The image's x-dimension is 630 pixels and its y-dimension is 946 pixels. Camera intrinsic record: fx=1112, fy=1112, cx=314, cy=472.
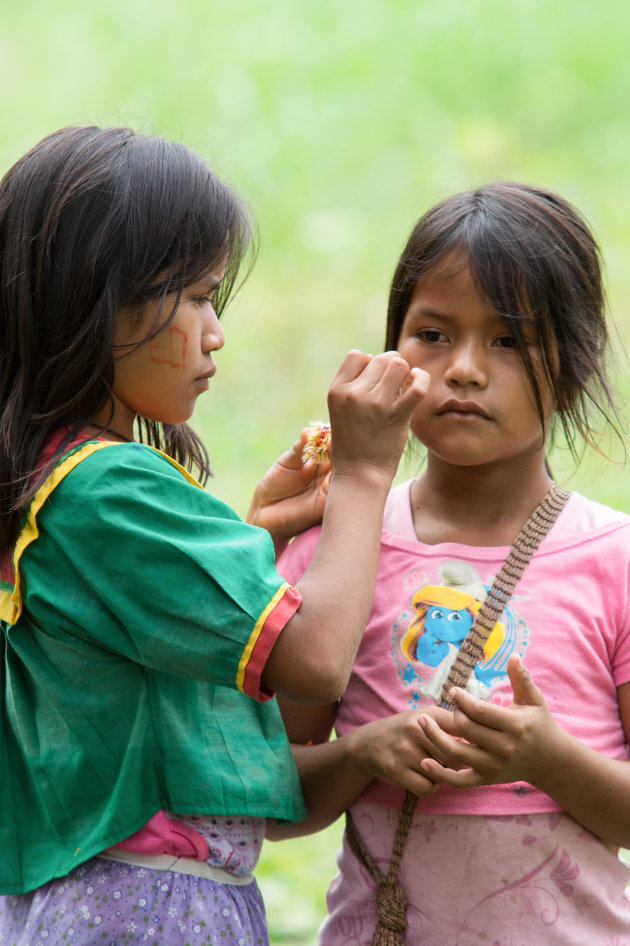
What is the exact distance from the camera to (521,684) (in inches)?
61.2

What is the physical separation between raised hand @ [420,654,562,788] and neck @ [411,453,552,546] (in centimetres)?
39

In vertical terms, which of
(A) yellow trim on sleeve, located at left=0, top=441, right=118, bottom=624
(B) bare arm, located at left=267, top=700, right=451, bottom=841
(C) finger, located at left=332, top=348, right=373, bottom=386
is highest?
(C) finger, located at left=332, top=348, right=373, bottom=386

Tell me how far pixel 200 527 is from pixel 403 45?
6.56m

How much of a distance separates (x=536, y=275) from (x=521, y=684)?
0.70m

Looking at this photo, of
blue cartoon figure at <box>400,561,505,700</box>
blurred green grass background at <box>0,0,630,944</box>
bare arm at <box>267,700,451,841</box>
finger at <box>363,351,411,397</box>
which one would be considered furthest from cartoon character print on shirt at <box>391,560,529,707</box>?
blurred green grass background at <box>0,0,630,944</box>

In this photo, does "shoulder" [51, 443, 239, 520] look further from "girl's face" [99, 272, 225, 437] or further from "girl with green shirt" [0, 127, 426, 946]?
"girl's face" [99, 272, 225, 437]

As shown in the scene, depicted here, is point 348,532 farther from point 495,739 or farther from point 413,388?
point 495,739

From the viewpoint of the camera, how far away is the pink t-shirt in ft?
5.70

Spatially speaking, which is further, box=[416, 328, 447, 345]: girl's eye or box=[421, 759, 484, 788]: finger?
box=[416, 328, 447, 345]: girl's eye

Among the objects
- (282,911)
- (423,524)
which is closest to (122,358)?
(423,524)

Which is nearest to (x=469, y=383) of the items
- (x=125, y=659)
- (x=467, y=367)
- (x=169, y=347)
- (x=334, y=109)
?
(x=467, y=367)

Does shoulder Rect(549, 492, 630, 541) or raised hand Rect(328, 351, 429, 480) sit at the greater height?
raised hand Rect(328, 351, 429, 480)

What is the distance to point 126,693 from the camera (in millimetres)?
1570

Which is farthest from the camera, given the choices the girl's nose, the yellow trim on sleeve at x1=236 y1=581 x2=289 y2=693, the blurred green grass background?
the blurred green grass background
